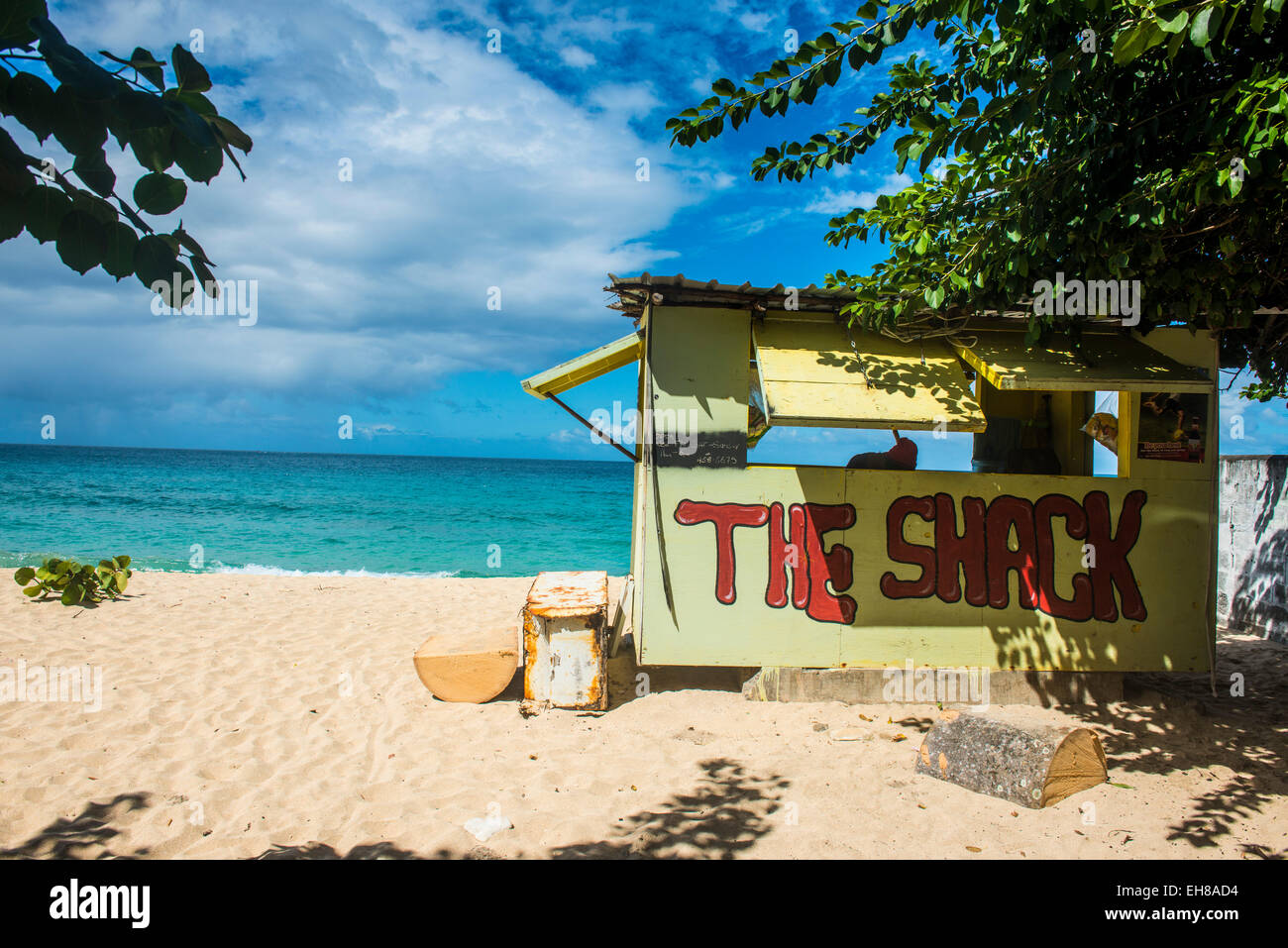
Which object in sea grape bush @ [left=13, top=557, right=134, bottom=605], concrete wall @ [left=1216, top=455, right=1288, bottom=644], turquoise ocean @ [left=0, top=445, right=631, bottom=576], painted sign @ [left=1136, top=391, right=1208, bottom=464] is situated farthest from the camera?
turquoise ocean @ [left=0, top=445, right=631, bottom=576]

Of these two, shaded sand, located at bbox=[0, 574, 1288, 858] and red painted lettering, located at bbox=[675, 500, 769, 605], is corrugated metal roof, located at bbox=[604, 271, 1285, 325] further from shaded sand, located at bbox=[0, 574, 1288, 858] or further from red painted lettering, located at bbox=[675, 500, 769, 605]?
shaded sand, located at bbox=[0, 574, 1288, 858]

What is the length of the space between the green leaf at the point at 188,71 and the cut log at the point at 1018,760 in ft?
18.0

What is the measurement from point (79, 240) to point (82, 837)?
3953 mm

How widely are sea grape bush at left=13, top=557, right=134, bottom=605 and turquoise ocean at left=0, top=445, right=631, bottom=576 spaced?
8.20 m

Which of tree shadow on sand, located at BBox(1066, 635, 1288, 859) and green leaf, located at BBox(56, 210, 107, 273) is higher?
green leaf, located at BBox(56, 210, 107, 273)

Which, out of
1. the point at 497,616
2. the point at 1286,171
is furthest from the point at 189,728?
the point at 1286,171

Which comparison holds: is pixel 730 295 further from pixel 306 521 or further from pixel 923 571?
pixel 306 521

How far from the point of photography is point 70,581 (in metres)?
9.52

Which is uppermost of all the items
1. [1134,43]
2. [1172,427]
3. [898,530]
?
[1134,43]

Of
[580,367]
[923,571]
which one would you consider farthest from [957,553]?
[580,367]

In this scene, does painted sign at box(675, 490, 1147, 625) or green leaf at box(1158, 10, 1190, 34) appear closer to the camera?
green leaf at box(1158, 10, 1190, 34)

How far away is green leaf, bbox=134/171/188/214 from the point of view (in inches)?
75.2

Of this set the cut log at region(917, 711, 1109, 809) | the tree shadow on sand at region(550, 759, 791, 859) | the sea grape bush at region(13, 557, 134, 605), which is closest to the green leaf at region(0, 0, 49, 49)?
the tree shadow on sand at region(550, 759, 791, 859)
